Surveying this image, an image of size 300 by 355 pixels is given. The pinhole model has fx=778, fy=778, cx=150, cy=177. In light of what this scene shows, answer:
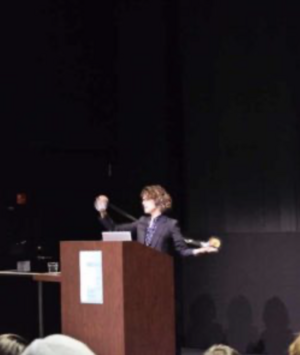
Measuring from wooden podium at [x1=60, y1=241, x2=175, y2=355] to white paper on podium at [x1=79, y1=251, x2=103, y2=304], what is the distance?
1.2 inches

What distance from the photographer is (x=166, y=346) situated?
15.7ft

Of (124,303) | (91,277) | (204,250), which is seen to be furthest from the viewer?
(204,250)

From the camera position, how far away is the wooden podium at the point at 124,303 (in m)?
4.50

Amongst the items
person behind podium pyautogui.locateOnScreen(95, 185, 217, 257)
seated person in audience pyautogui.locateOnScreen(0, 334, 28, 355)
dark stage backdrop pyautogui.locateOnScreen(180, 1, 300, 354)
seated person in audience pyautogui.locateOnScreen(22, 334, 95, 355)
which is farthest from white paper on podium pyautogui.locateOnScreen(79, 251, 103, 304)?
seated person in audience pyautogui.locateOnScreen(22, 334, 95, 355)

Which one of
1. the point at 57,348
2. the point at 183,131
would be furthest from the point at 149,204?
the point at 57,348

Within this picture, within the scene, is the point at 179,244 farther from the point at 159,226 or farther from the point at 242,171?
the point at 242,171

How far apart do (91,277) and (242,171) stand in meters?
2.07

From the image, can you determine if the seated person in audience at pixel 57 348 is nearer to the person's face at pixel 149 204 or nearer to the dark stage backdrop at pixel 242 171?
the person's face at pixel 149 204

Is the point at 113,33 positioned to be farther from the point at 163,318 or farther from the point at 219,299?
the point at 163,318

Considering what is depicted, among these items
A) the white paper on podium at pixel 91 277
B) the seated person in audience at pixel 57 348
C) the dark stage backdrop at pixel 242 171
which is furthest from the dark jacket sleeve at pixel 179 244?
the seated person in audience at pixel 57 348

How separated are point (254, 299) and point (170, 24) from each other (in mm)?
2442

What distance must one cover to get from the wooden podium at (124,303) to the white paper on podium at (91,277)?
0.10 ft

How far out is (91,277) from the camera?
182 inches

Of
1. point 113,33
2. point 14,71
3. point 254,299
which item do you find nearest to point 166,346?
point 254,299
